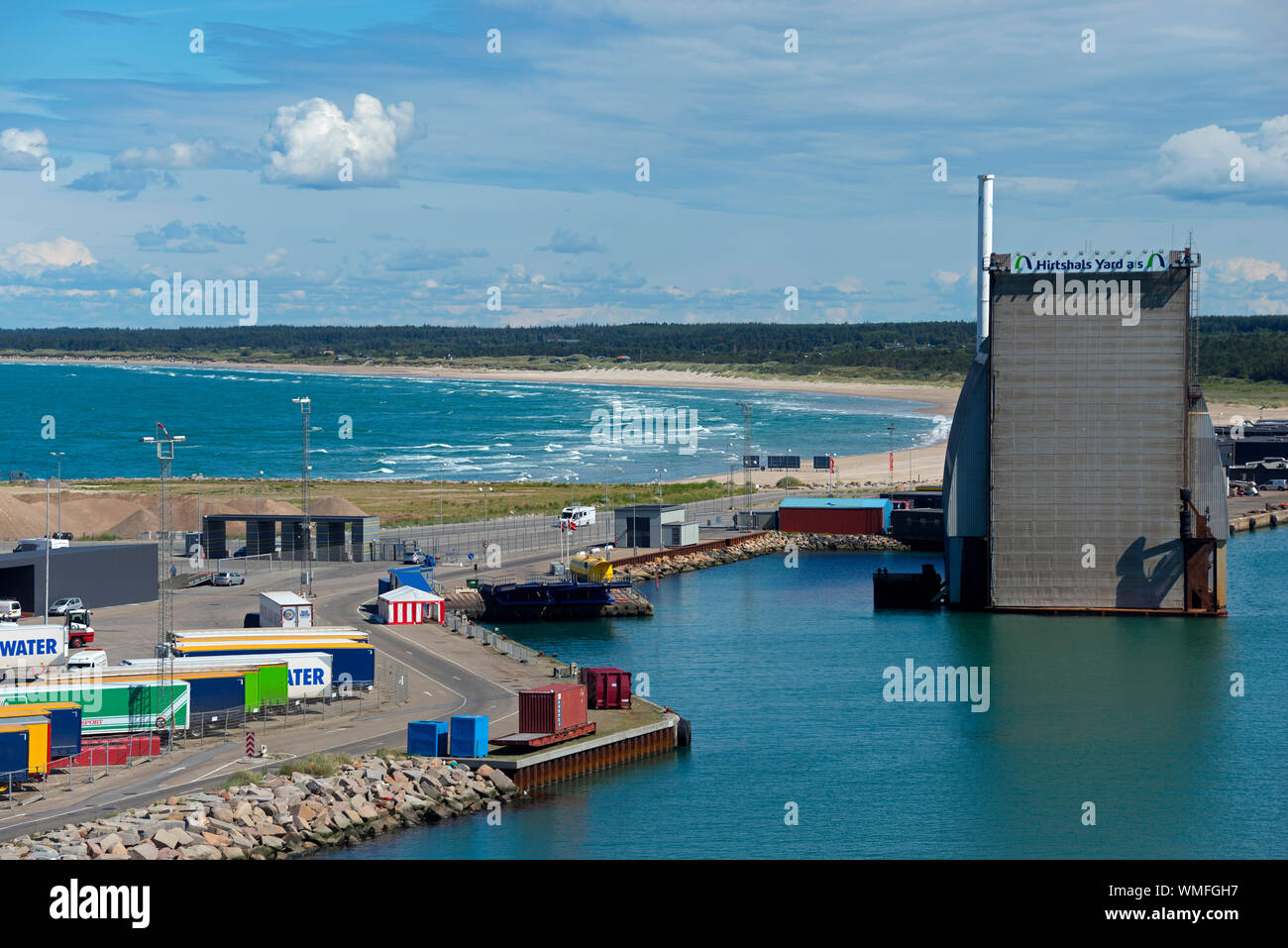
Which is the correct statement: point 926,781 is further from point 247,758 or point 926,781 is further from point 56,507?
point 56,507

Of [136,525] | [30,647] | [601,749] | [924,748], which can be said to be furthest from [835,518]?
[30,647]

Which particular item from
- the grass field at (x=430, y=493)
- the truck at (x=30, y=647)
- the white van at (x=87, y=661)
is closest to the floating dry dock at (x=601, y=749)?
the white van at (x=87, y=661)

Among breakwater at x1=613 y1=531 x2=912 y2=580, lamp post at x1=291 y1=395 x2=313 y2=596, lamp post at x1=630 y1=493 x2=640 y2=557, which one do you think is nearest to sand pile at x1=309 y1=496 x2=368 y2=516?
lamp post at x1=291 y1=395 x2=313 y2=596

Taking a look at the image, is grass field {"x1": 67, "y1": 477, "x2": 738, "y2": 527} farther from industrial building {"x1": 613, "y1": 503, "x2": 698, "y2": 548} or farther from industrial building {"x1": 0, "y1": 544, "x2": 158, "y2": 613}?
industrial building {"x1": 0, "y1": 544, "x2": 158, "y2": 613}

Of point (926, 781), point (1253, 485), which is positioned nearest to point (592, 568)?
point (926, 781)

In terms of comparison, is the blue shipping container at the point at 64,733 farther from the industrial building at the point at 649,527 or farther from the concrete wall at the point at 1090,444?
the industrial building at the point at 649,527

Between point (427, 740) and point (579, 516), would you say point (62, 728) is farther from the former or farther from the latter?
point (579, 516)
